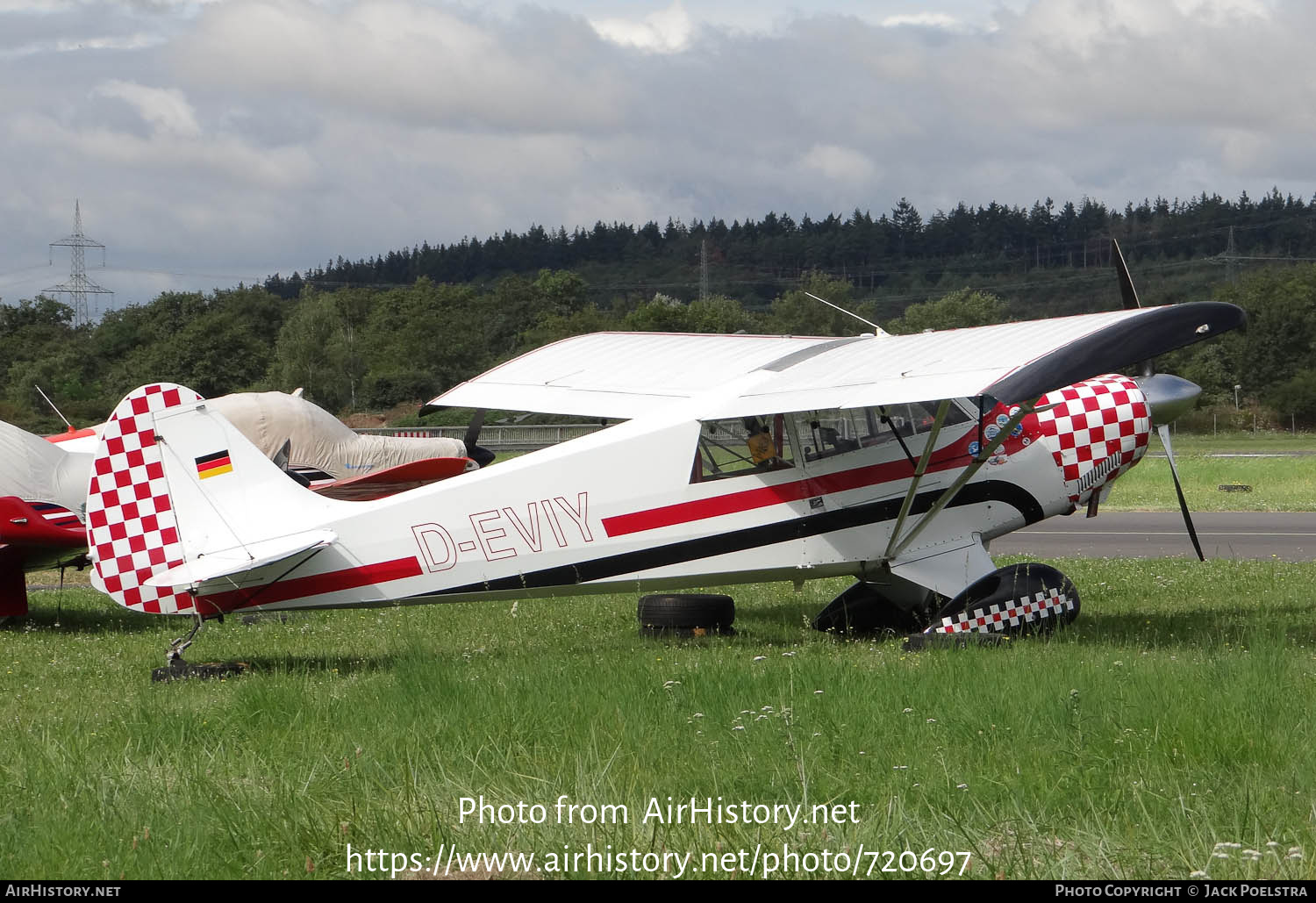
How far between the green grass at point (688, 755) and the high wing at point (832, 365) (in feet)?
5.57

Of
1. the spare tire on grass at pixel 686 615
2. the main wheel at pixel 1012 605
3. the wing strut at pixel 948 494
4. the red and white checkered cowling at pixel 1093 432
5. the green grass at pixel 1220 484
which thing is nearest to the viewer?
the main wheel at pixel 1012 605

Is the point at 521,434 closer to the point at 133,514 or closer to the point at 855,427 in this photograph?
the point at 855,427

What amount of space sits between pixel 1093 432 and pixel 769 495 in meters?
2.68

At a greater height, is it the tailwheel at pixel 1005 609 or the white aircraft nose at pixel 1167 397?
the white aircraft nose at pixel 1167 397

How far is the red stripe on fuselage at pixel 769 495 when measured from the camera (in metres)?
8.36

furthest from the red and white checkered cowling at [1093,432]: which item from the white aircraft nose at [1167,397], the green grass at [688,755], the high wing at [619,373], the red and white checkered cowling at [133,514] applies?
the red and white checkered cowling at [133,514]

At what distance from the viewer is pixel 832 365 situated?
351 inches

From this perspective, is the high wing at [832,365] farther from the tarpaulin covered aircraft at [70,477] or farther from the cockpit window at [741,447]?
the tarpaulin covered aircraft at [70,477]

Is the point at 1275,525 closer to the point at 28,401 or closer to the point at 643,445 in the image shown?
the point at 643,445

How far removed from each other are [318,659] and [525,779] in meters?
4.17

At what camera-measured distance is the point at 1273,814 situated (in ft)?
14.3

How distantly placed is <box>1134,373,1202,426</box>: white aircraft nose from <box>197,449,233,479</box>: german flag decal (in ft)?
22.6

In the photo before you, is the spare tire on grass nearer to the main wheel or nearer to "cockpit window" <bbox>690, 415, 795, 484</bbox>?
"cockpit window" <bbox>690, 415, 795, 484</bbox>

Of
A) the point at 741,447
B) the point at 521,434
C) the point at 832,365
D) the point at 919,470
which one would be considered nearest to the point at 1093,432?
the point at 919,470
